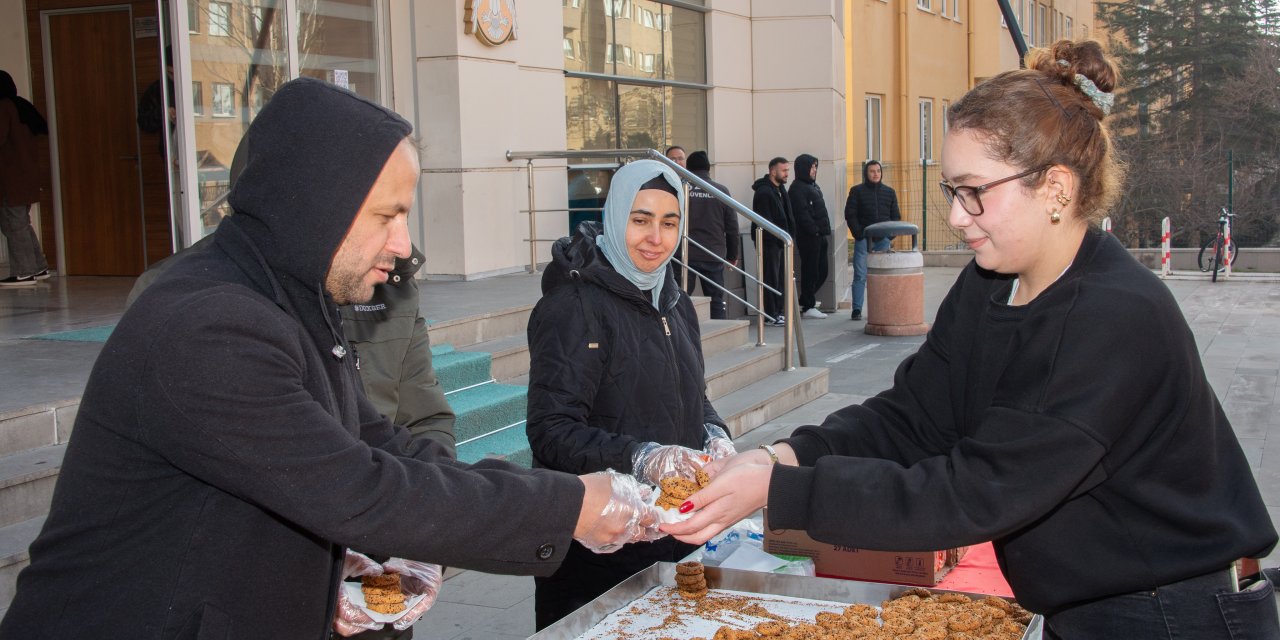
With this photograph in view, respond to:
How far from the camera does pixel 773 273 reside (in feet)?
45.8

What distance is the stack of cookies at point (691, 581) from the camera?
9.96 ft

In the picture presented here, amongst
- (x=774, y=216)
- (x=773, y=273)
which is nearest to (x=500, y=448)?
(x=774, y=216)

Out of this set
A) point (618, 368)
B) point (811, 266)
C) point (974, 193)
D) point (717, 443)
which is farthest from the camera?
point (811, 266)

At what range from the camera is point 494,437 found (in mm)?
6586

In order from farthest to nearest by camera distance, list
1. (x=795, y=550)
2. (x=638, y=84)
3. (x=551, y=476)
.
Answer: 1. (x=638, y=84)
2. (x=795, y=550)
3. (x=551, y=476)

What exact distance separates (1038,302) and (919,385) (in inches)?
23.1

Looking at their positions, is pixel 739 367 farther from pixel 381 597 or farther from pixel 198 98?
pixel 381 597

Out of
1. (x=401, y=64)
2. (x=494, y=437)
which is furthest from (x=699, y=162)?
(x=494, y=437)

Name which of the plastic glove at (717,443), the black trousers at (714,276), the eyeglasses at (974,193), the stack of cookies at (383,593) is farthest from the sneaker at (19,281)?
the eyeglasses at (974,193)

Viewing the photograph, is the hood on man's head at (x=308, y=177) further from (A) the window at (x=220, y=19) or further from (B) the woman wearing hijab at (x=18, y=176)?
(B) the woman wearing hijab at (x=18, y=176)

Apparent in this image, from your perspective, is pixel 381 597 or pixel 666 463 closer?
pixel 381 597

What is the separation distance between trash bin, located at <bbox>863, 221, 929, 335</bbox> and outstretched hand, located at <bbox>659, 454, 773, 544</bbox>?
10.7 metres

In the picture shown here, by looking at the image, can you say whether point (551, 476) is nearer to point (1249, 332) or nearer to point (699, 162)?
point (699, 162)

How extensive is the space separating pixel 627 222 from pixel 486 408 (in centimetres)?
299
